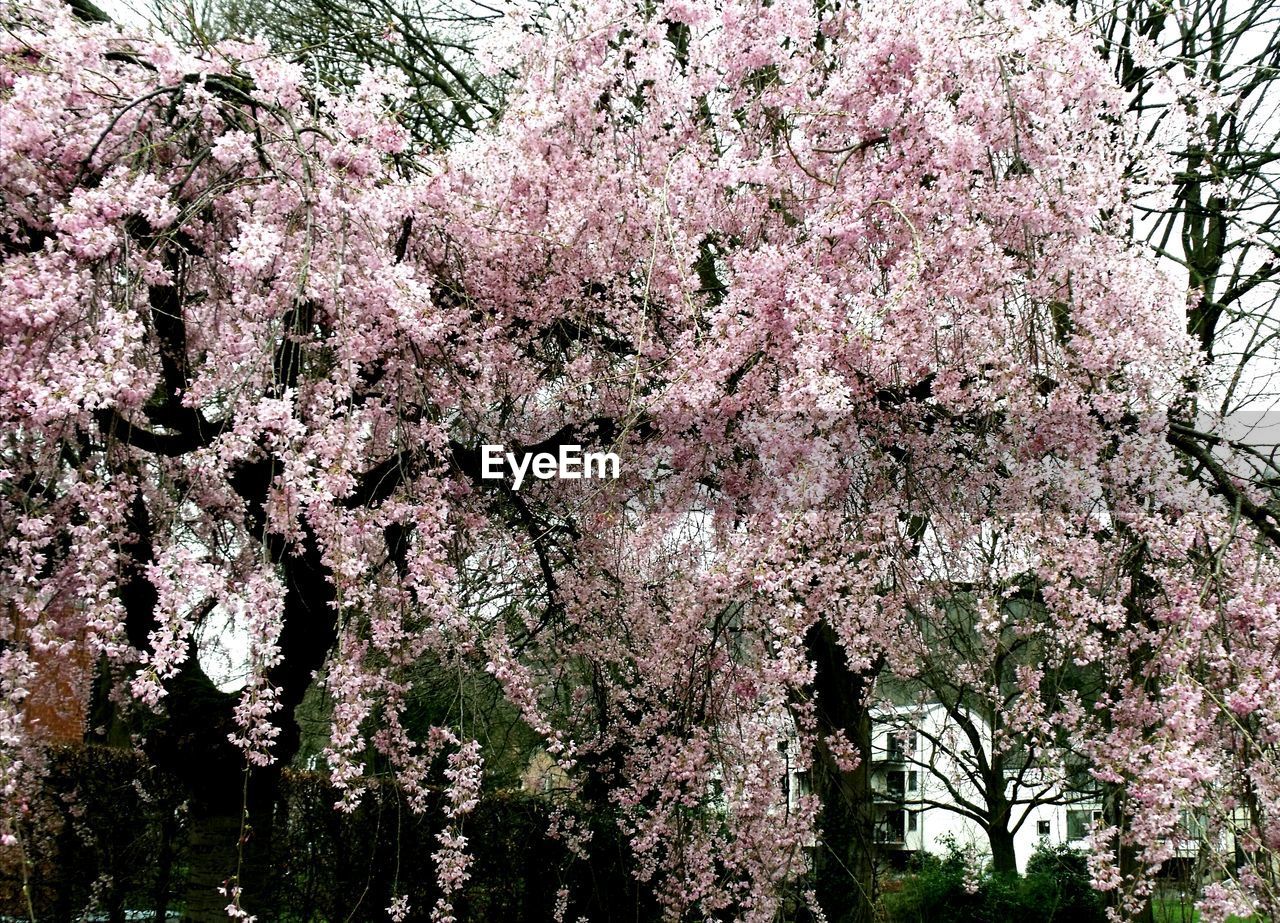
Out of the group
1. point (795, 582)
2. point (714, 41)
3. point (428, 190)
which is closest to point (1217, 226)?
point (714, 41)

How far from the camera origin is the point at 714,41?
454 centimetres

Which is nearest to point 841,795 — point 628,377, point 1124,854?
point 1124,854

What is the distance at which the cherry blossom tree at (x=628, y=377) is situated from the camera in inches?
121

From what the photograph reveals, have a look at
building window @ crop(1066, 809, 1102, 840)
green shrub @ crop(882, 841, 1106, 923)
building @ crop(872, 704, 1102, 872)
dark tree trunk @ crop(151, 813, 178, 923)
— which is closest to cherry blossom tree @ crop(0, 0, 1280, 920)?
building window @ crop(1066, 809, 1102, 840)

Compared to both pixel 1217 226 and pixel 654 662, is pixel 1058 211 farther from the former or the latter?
Answer: pixel 1217 226

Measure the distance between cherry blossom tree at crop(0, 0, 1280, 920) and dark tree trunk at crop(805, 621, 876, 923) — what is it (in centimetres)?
149

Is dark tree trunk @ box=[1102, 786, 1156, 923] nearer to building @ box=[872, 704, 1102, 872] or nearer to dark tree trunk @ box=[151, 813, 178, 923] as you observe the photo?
building @ box=[872, 704, 1102, 872]

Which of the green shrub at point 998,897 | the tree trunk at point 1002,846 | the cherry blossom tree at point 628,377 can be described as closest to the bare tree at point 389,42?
the cherry blossom tree at point 628,377

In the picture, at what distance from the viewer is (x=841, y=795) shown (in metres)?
6.80

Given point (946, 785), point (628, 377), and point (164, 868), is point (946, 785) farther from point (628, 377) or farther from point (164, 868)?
point (628, 377)

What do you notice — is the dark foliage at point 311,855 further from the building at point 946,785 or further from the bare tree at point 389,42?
the bare tree at point 389,42

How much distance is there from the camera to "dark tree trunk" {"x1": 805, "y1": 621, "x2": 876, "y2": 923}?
670 cm

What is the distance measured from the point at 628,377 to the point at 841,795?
12.8 feet

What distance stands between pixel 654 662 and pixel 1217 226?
5514mm
